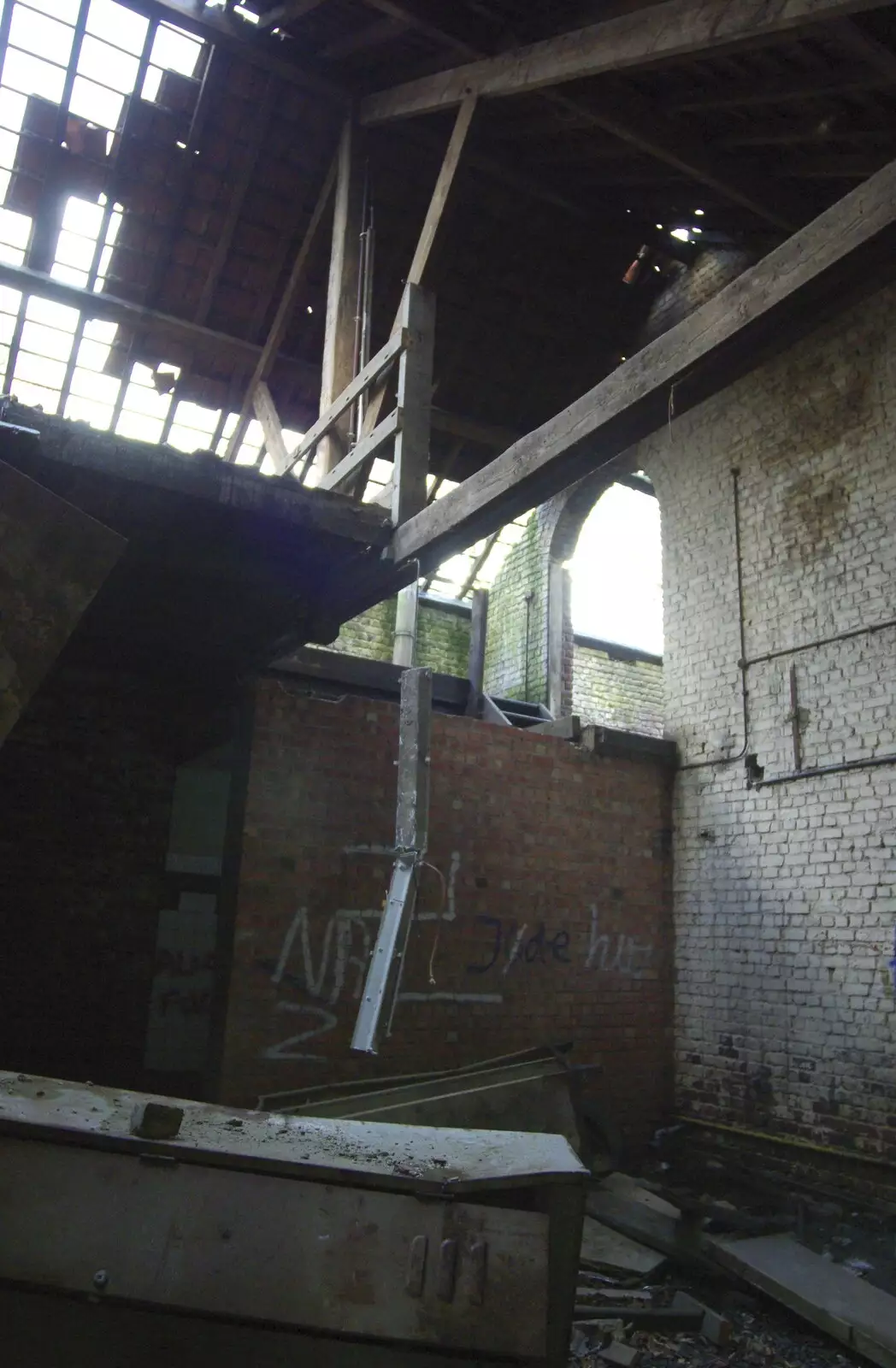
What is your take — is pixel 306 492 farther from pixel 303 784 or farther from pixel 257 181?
pixel 257 181

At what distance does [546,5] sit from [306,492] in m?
3.65

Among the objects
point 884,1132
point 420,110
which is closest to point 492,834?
point 884,1132

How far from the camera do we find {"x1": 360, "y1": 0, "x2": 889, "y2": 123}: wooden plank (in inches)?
143

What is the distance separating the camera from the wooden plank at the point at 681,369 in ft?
10.5

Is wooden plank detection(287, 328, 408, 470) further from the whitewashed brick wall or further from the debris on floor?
the debris on floor

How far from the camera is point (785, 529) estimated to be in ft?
24.6

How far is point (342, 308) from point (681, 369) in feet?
10.9

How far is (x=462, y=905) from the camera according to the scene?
271 inches

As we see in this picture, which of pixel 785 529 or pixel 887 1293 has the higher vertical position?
pixel 785 529

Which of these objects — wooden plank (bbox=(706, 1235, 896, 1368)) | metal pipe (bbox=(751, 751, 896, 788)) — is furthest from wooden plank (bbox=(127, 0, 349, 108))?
wooden plank (bbox=(706, 1235, 896, 1368))

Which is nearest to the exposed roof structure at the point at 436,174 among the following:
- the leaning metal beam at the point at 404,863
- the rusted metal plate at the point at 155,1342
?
the leaning metal beam at the point at 404,863

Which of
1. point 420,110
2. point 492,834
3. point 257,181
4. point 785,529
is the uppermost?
point 257,181

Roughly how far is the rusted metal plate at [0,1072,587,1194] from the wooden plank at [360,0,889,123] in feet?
13.4

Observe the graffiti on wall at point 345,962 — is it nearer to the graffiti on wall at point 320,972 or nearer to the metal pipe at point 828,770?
the graffiti on wall at point 320,972
